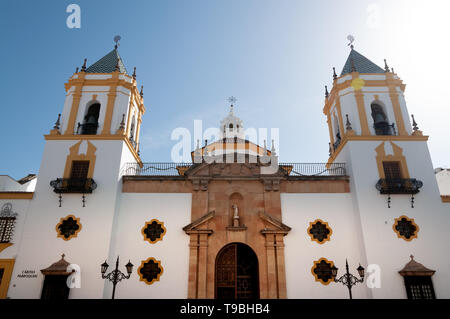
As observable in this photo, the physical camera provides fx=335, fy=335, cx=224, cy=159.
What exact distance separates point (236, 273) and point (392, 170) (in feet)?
32.2

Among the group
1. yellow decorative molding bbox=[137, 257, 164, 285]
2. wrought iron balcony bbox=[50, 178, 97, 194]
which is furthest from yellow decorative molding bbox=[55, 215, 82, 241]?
yellow decorative molding bbox=[137, 257, 164, 285]

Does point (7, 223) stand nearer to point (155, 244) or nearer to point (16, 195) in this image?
point (16, 195)

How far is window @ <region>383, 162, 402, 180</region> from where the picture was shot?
17.6 meters

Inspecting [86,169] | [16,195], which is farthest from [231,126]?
[16,195]

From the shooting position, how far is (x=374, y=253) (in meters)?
15.7

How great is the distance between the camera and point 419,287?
15094 millimetres

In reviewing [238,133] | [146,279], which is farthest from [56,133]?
[238,133]

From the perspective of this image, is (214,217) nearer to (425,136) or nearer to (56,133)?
(56,133)

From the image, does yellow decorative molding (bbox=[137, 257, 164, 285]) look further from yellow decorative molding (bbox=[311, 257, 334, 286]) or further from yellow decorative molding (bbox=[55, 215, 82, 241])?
yellow decorative molding (bbox=[311, 257, 334, 286])

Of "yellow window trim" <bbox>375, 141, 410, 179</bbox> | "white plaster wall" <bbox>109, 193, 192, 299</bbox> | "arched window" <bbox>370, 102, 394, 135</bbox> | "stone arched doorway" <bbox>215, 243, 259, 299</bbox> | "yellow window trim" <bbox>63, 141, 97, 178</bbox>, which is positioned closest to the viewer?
"white plaster wall" <bbox>109, 193, 192, 299</bbox>

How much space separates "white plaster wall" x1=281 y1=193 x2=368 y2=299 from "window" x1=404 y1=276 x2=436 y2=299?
1853 millimetres

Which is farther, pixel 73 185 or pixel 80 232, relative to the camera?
pixel 73 185

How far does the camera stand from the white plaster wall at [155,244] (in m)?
15.5

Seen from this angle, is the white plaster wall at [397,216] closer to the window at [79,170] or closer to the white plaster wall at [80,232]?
the white plaster wall at [80,232]
